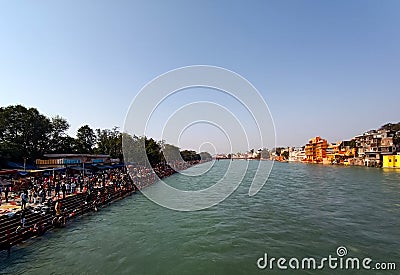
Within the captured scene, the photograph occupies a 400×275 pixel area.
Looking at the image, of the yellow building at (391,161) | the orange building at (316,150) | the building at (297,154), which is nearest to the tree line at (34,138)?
the yellow building at (391,161)

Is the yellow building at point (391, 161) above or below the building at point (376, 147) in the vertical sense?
below

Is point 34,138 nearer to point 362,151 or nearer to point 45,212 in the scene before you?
point 45,212

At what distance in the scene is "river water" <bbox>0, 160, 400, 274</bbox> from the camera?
9883 millimetres

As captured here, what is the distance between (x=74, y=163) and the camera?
95.9 feet

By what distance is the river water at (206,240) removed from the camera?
9883 millimetres

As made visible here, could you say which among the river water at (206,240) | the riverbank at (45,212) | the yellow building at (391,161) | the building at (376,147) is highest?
the building at (376,147)

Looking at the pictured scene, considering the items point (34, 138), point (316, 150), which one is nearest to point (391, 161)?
point (316, 150)

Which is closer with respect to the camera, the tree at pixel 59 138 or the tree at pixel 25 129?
the tree at pixel 25 129

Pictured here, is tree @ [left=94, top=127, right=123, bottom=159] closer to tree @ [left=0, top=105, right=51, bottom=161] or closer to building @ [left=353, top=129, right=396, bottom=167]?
tree @ [left=0, top=105, right=51, bottom=161]

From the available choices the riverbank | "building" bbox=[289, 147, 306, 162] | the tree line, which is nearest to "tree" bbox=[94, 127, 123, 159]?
the tree line

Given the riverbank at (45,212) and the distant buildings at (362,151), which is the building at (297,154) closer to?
the distant buildings at (362,151)

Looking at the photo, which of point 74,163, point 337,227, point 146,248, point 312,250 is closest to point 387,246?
point 337,227

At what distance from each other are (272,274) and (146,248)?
5.84m

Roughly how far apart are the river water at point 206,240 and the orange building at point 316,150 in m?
94.0
